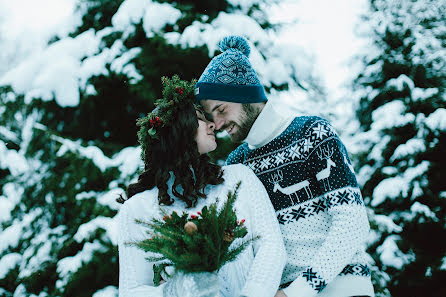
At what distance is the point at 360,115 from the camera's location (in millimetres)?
5457

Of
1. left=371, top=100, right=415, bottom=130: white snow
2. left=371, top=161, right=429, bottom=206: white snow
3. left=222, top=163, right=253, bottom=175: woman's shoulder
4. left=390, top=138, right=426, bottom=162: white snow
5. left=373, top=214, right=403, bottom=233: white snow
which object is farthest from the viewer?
left=371, top=100, right=415, bottom=130: white snow

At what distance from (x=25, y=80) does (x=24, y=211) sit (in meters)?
1.12

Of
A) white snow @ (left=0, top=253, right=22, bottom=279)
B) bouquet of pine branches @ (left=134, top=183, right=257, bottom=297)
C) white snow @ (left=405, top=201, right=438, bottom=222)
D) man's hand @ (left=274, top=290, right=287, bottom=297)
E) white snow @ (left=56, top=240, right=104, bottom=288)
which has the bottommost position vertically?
white snow @ (left=405, top=201, right=438, bottom=222)

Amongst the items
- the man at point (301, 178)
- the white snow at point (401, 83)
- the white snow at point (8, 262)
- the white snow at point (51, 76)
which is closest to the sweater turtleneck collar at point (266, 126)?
the man at point (301, 178)

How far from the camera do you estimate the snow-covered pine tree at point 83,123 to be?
10.1 ft

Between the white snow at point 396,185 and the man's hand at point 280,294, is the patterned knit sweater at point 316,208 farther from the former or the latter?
the white snow at point 396,185

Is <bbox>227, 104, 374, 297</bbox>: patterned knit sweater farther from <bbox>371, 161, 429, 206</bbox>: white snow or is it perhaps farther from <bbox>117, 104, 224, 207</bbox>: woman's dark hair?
<bbox>371, 161, 429, 206</bbox>: white snow

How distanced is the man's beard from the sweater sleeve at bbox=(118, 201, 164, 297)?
743 millimetres

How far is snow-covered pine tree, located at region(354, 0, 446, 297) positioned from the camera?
167 inches

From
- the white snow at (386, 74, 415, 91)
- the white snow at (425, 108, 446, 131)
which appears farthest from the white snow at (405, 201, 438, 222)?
the white snow at (386, 74, 415, 91)

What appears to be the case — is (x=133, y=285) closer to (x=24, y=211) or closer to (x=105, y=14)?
(x=24, y=211)

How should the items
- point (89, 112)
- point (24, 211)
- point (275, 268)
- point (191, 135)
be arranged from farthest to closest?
1. point (89, 112)
2. point (24, 211)
3. point (191, 135)
4. point (275, 268)

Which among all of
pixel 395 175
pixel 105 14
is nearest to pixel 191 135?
pixel 105 14

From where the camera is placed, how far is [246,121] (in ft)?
7.09
